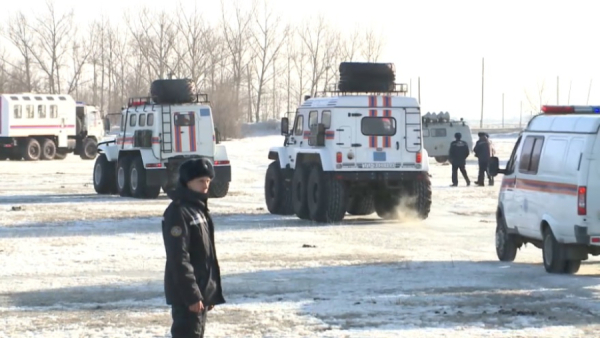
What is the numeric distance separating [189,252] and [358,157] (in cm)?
1655

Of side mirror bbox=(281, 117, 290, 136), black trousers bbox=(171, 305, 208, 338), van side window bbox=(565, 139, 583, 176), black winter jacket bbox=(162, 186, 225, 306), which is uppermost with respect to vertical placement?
side mirror bbox=(281, 117, 290, 136)

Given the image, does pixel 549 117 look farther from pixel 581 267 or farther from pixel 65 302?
pixel 65 302

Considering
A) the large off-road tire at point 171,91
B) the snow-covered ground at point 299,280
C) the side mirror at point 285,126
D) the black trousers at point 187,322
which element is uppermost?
the large off-road tire at point 171,91

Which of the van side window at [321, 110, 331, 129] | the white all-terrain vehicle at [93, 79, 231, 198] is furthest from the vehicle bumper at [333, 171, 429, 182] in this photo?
the white all-terrain vehicle at [93, 79, 231, 198]

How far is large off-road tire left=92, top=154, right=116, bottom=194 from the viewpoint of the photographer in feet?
113

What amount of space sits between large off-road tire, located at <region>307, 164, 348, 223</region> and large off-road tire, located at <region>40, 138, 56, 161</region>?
3818 cm

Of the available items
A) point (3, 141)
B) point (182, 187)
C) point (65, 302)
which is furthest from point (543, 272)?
Answer: point (3, 141)

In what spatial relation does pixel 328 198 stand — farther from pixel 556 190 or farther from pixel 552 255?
pixel 556 190

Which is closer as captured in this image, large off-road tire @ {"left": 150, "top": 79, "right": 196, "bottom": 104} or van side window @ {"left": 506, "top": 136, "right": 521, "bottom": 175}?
van side window @ {"left": 506, "top": 136, "right": 521, "bottom": 175}

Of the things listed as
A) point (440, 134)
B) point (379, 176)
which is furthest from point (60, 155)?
point (379, 176)

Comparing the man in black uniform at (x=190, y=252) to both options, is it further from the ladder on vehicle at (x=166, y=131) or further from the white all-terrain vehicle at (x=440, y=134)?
the white all-terrain vehicle at (x=440, y=134)

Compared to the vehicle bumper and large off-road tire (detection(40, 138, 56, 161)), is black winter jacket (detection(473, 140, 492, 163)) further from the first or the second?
large off-road tire (detection(40, 138, 56, 161))

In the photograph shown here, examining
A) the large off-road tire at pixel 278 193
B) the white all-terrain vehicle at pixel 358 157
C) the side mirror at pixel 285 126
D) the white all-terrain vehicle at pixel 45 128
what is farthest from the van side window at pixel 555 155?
the white all-terrain vehicle at pixel 45 128

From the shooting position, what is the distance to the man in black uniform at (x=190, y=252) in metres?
7.84
